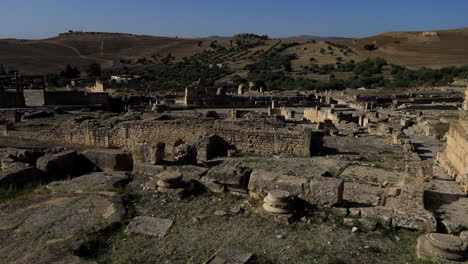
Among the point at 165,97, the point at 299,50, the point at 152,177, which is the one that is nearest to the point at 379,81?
the point at 165,97

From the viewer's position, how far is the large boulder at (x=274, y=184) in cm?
700

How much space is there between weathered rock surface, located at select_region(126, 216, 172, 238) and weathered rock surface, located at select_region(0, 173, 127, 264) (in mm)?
308

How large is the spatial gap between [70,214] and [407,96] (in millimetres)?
32559

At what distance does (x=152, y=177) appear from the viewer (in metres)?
8.60

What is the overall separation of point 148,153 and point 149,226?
3.27m

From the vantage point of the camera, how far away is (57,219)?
252 inches

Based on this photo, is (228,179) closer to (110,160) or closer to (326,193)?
(326,193)

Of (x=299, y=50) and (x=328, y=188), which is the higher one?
(x=299, y=50)

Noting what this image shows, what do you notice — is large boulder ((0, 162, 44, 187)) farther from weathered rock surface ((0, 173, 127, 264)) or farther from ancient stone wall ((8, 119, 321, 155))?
ancient stone wall ((8, 119, 321, 155))

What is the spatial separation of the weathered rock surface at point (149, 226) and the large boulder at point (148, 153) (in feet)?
9.04

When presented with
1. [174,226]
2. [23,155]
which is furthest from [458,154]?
[23,155]

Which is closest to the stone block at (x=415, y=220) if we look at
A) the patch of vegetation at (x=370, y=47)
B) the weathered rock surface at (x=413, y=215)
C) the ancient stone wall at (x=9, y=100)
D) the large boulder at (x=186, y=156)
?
the weathered rock surface at (x=413, y=215)

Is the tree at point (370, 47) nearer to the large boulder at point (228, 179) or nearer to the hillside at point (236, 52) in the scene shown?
the hillside at point (236, 52)

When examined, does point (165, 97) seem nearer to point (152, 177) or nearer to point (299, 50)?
point (152, 177)
